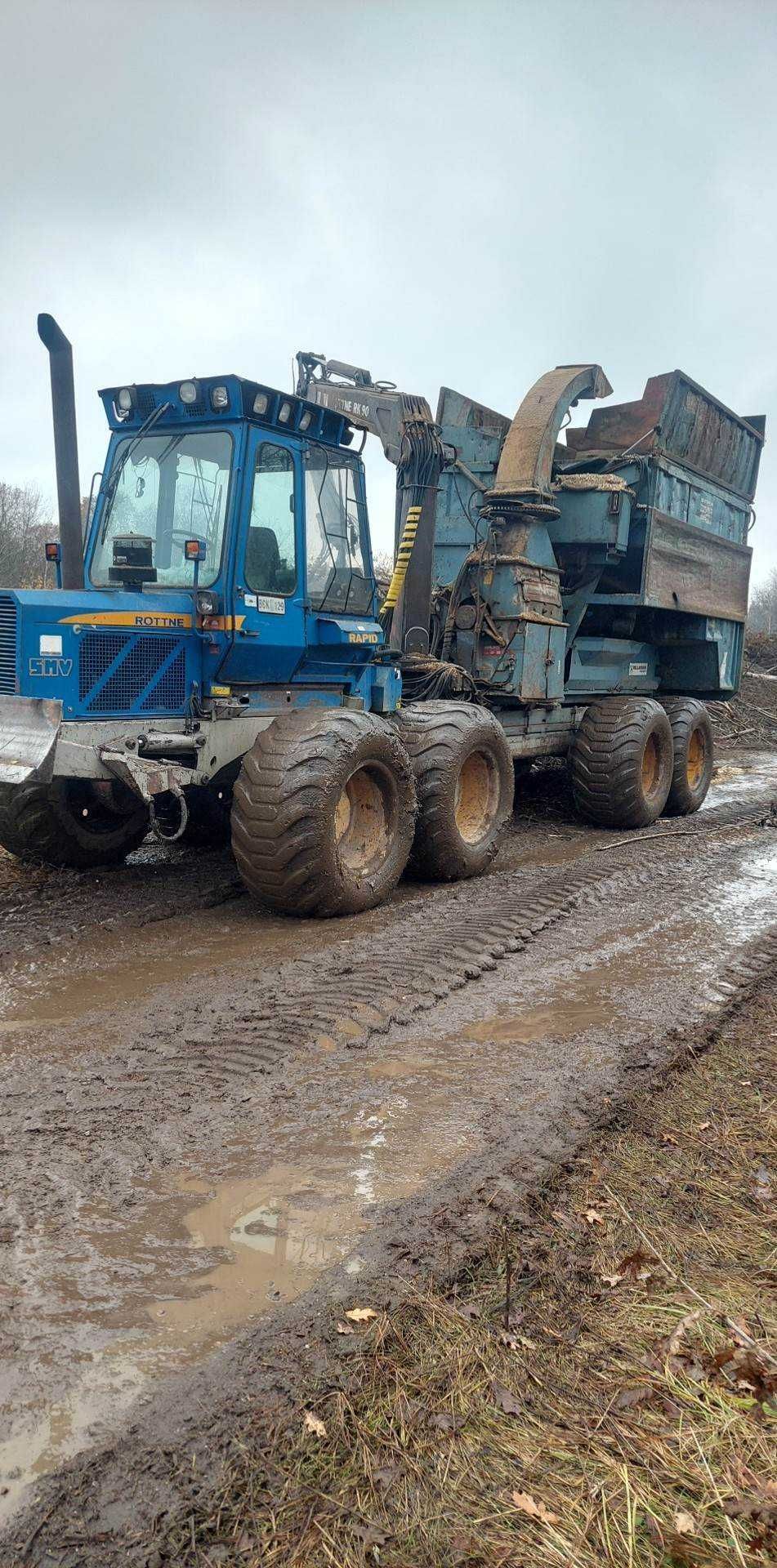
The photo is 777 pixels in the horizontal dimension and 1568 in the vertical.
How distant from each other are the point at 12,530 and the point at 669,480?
71.2ft

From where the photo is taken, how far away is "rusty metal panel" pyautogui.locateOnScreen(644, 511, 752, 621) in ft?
33.0

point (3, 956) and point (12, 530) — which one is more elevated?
point (12, 530)

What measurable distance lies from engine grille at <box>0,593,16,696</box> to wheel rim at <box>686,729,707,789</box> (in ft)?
24.7

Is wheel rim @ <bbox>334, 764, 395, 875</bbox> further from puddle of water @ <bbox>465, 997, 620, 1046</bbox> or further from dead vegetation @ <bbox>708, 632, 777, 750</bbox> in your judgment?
dead vegetation @ <bbox>708, 632, 777, 750</bbox>

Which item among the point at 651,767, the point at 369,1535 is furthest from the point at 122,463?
the point at 651,767

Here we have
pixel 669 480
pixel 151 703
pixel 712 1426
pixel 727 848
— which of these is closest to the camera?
pixel 712 1426

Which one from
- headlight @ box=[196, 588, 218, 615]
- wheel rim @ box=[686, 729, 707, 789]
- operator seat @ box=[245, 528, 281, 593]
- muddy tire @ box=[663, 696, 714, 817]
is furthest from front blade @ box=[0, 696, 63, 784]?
wheel rim @ box=[686, 729, 707, 789]

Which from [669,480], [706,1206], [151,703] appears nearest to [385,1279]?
[706,1206]

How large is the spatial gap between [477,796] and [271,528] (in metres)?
2.59

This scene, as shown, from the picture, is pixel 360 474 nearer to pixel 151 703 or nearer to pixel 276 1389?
pixel 151 703

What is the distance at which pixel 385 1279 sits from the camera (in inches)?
106

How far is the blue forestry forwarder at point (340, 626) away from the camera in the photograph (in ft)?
18.4

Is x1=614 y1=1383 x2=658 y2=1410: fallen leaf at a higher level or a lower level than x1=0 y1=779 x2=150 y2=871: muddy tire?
lower

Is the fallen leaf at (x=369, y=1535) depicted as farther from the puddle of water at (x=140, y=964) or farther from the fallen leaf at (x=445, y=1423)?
the puddle of water at (x=140, y=964)
